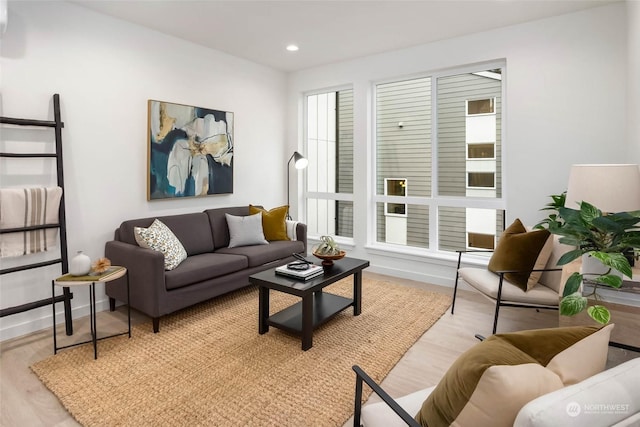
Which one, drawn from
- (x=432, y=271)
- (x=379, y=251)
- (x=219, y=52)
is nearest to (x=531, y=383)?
(x=432, y=271)

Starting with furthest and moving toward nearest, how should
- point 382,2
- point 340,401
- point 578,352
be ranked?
1. point 382,2
2. point 340,401
3. point 578,352

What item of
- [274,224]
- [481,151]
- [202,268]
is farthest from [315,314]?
[481,151]

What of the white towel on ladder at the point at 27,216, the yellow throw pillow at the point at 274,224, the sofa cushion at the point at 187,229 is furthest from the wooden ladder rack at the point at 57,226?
the yellow throw pillow at the point at 274,224

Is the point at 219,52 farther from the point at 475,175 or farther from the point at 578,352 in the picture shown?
the point at 578,352

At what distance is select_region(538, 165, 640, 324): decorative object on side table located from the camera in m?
1.47

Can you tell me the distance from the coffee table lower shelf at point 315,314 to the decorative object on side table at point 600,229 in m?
1.66

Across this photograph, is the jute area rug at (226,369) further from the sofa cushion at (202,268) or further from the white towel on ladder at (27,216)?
the white towel on ladder at (27,216)

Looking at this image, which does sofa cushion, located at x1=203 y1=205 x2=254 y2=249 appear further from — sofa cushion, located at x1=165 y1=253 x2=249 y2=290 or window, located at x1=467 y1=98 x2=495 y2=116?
window, located at x1=467 y1=98 x2=495 y2=116

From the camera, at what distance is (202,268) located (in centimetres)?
321

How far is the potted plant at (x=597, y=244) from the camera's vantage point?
1.45 m

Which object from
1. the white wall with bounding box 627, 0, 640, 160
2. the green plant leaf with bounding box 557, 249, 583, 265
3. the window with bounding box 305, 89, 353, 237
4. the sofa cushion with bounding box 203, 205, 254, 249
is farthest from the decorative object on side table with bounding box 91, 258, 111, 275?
the white wall with bounding box 627, 0, 640, 160

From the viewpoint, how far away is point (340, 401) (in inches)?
80.4

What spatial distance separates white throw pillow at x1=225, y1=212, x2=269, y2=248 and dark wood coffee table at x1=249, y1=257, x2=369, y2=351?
1.03 metres

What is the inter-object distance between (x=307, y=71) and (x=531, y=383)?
4955 millimetres
